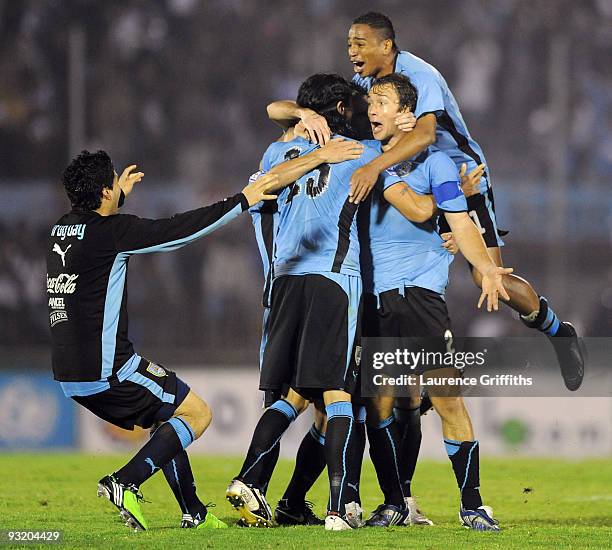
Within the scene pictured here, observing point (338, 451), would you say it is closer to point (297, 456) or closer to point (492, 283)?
point (297, 456)

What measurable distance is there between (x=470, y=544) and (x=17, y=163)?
11.0 m

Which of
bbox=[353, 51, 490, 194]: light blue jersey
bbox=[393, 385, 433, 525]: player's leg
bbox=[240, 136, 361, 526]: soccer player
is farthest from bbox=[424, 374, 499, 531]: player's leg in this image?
bbox=[353, 51, 490, 194]: light blue jersey

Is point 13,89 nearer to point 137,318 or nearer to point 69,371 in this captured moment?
point 137,318

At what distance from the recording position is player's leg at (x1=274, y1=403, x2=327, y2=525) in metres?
5.94

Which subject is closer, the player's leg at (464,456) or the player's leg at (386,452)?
the player's leg at (464,456)

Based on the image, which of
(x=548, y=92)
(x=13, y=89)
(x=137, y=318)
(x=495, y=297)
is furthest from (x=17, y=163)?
(x=495, y=297)

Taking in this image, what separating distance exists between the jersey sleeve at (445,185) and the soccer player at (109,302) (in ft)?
2.88

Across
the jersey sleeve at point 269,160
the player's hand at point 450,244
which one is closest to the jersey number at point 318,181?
the jersey sleeve at point 269,160

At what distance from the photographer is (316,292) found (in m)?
5.70

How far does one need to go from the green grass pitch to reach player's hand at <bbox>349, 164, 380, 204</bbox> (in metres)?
1.61

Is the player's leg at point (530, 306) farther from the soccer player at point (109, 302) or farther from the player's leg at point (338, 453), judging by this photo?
the soccer player at point (109, 302)

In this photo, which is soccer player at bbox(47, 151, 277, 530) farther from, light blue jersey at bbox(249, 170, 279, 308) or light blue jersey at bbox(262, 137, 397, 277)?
light blue jersey at bbox(249, 170, 279, 308)

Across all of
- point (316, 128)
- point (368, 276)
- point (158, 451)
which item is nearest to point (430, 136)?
point (316, 128)

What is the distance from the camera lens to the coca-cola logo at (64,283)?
546 centimetres
